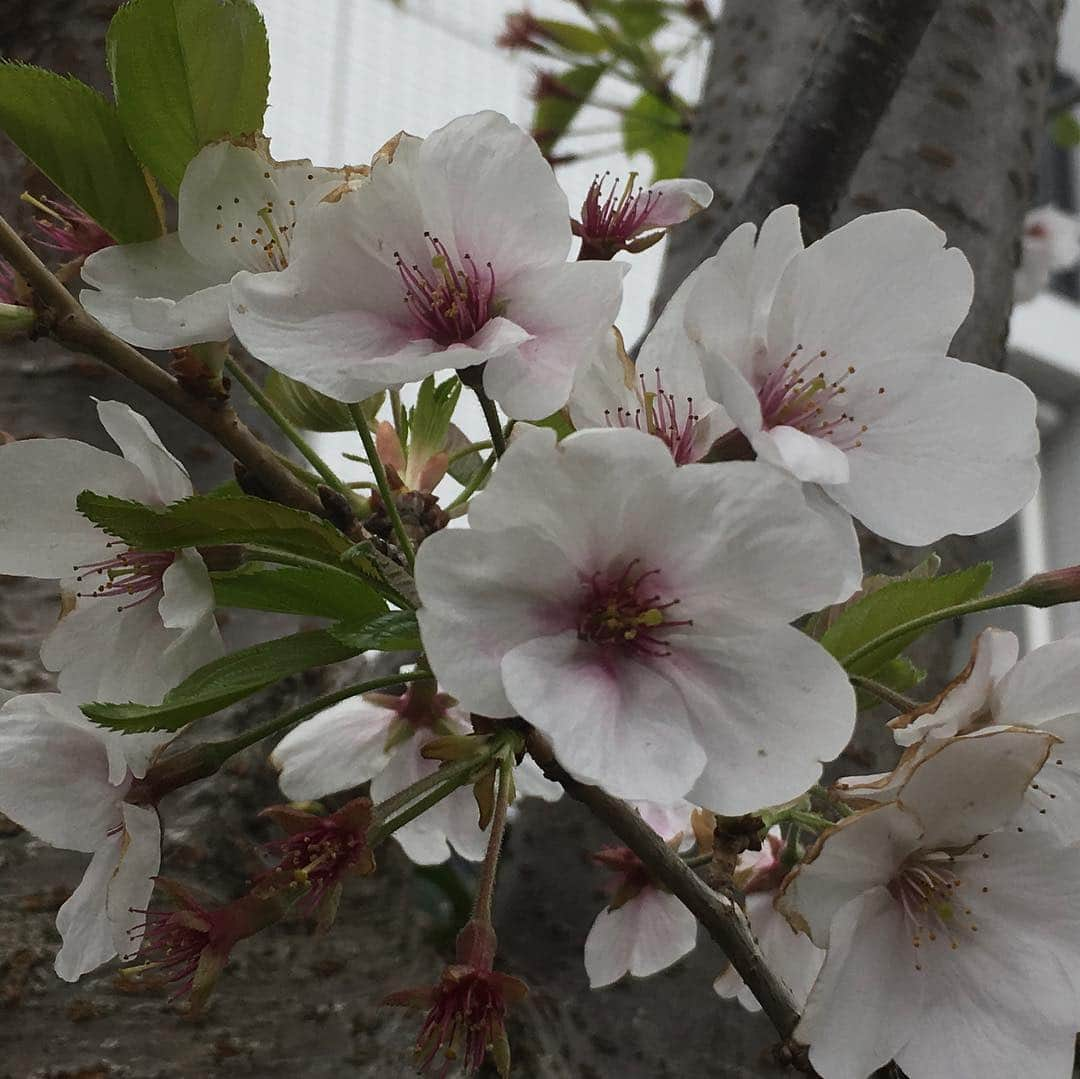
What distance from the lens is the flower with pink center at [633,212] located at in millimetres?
506

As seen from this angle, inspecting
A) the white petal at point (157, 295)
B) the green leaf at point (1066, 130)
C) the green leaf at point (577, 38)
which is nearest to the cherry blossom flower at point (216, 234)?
the white petal at point (157, 295)

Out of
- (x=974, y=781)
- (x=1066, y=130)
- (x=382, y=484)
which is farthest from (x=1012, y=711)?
(x=1066, y=130)

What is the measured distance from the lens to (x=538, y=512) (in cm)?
36

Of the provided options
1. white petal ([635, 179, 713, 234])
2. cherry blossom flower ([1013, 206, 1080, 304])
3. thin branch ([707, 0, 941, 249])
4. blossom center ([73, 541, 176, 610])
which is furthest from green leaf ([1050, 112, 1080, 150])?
blossom center ([73, 541, 176, 610])

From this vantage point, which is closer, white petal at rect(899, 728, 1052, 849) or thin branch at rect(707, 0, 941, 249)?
white petal at rect(899, 728, 1052, 849)

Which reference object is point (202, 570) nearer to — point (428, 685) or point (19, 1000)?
point (428, 685)

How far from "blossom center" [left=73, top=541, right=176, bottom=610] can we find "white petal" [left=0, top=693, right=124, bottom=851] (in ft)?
0.16

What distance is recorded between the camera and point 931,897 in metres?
0.42

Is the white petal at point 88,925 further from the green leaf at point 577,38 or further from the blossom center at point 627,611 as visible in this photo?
the green leaf at point 577,38

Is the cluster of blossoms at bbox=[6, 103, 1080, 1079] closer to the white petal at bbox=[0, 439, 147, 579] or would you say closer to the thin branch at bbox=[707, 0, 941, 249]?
the white petal at bbox=[0, 439, 147, 579]

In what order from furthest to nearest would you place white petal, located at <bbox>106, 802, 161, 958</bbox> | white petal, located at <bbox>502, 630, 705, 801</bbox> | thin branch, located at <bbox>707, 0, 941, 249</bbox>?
thin branch, located at <bbox>707, 0, 941, 249</bbox>, white petal, located at <bbox>106, 802, 161, 958</bbox>, white petal, located at <bbox>502, 630, 705, 801</bbox>

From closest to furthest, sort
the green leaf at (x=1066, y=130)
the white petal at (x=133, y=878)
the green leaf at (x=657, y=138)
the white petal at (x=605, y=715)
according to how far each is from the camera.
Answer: the white petal at (x=605, y=715)
the white petal at (x=133, y=878)
the green leaf at (x=657, y=138)
the green leaf at (x=1066, y=130)

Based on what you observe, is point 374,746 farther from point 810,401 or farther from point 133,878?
point 810,401

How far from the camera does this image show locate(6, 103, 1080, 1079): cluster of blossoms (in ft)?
1.18
